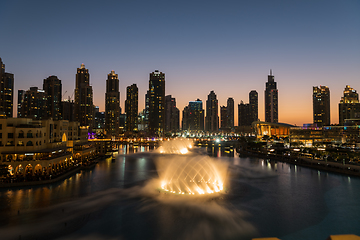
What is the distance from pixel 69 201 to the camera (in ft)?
106

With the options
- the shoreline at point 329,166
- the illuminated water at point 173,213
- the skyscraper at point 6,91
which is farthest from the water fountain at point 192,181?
the skyscraper at point 6,91

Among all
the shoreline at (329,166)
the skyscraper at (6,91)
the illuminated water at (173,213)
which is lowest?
the illuminated water at (173,213)

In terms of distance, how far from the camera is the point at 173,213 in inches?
1081

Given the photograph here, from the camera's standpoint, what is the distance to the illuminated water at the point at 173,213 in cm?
2297

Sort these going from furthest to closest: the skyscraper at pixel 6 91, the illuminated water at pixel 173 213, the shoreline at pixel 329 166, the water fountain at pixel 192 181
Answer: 1. the skyscraper at pixel 6 91
2. the shoreline at pixel 329 166
3. the water fountain at pixel 192 181
4. the illuminated water at pixel 173 213

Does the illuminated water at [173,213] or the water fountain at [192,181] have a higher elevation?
the water fountain at [192,181]

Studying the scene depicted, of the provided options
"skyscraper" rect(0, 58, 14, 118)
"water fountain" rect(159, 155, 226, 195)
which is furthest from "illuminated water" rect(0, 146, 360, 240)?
"skyscraper" rect(0, 58, 14, 118)

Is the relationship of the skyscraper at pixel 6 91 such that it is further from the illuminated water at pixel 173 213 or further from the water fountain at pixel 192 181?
the water fountain at pixel 192 181

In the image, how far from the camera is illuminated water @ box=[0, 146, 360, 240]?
22969 mm

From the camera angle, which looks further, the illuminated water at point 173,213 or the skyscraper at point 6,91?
the skyscraper at point 6,91

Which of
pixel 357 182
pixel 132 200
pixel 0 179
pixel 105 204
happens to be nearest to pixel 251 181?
pixel 357 182

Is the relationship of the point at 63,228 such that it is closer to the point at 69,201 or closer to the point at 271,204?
the point at 69,201

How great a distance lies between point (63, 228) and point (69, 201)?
946cm

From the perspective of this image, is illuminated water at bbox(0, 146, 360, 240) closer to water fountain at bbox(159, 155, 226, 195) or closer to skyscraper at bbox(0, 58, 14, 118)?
water fountain at bbox(159, 155, 226, 195)
